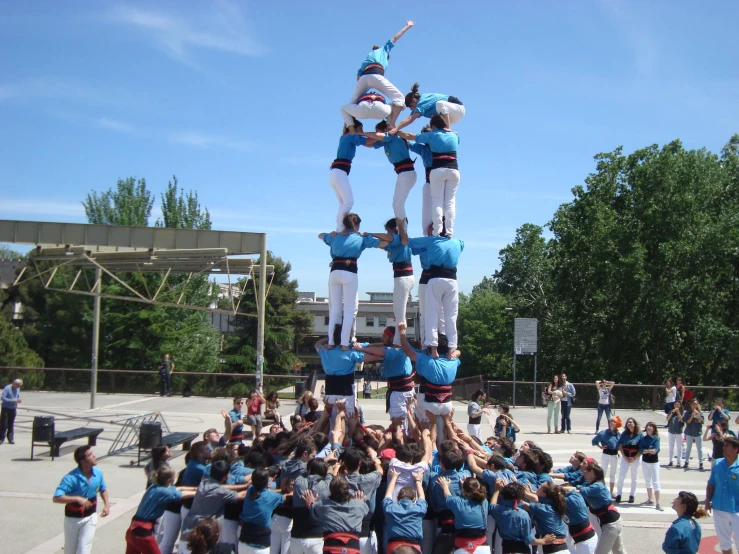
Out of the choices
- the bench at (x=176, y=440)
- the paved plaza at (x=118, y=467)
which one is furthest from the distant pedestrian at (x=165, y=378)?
the bench at (x=176, y=440)

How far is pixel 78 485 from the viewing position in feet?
23.0

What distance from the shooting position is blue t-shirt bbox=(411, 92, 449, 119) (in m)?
11.0

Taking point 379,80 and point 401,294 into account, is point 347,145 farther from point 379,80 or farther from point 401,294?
point 401,294

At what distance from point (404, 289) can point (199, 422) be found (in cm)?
1048

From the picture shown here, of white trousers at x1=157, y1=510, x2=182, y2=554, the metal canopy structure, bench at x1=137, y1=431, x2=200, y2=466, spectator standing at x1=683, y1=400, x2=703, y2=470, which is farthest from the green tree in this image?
white trousers at x1=157, y1=510, x2=182, y2=554

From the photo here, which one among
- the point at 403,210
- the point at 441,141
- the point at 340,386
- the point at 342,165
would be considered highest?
the point at 441,141

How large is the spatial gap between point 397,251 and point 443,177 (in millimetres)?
1590

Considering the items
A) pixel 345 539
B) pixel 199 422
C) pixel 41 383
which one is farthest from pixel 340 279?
pixel 41 383

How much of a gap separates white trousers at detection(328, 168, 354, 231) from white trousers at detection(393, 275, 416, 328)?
152 centimetres

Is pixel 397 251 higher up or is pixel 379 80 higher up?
pixel 379 80

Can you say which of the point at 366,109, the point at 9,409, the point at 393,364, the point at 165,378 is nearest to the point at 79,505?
the point at 393,364

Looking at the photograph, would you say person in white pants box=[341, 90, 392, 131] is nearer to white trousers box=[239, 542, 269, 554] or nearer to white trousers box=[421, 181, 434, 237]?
white trousers box=[421, 181, 434, 237]

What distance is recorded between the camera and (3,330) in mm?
32781

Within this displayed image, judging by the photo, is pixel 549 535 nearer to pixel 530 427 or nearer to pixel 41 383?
pixel 530 427
